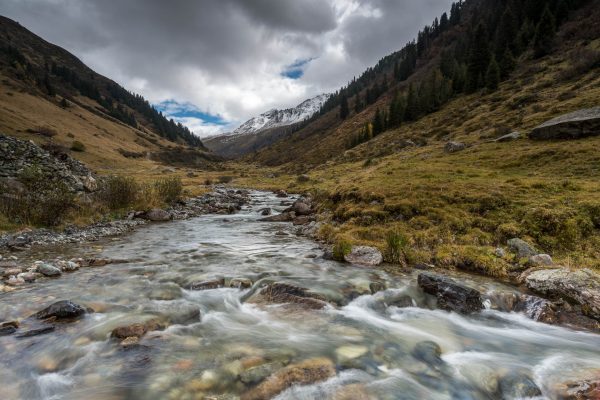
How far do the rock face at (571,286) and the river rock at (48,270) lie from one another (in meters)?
14.5

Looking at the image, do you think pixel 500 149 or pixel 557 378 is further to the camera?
pixel 500 149

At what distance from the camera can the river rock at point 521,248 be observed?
1038 cm

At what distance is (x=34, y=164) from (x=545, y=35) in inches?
4100

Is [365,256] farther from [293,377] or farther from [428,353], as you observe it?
[293,377]

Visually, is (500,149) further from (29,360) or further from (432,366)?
(29,360)

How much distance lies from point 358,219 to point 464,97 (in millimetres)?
74185

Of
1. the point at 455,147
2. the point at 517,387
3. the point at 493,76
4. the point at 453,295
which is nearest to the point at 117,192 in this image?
the point at 453,295

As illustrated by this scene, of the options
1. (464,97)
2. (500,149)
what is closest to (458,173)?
(500,149)

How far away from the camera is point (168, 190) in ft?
89.6

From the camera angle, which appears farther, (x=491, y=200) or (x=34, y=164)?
(x=34, y=164)

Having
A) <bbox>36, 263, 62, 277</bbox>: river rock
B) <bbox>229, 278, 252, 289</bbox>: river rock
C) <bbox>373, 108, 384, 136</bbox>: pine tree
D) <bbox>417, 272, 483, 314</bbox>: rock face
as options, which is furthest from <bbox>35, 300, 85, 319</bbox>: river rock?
<bbox>373, 108, 384, 136</bbox>: pine tree

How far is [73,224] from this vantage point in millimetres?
16141

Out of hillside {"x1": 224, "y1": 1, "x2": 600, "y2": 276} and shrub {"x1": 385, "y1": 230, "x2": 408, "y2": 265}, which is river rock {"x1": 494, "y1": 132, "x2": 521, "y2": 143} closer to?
hillside {"x1": 224, "y1": 1, "x2": 600, "y2": 276}

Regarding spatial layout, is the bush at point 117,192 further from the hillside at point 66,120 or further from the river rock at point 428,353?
the hillside at point 66,120
